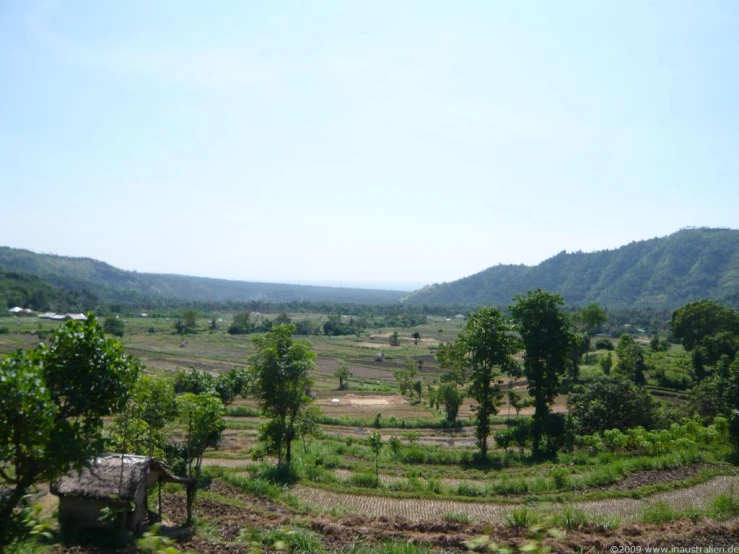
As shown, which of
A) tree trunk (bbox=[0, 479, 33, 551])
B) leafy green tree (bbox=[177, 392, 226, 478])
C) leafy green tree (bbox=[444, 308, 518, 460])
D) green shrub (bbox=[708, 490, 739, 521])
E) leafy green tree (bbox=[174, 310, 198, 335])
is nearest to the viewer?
tree trunk (bbox=[0, 479, 33, 551])

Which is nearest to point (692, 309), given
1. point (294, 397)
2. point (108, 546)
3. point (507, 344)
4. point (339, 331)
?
point (507, 344)

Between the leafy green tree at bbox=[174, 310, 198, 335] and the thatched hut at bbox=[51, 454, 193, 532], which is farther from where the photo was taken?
the leafy green tree at bbox=[174, 310, 198, 335]

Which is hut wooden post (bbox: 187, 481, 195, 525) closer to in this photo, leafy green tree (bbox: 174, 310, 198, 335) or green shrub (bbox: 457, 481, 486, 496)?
green shrub (bbox: 457, 481, 486, 496)

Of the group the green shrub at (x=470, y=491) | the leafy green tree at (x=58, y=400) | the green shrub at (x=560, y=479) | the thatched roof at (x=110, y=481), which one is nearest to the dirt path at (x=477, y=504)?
the green shrub at (x=470, y=491)

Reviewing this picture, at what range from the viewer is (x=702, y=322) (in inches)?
2322

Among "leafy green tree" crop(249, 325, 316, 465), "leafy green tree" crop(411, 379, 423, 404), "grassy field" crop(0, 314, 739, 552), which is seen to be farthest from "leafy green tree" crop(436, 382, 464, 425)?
"leafy green tree" crop(249, 325, 316, 465)

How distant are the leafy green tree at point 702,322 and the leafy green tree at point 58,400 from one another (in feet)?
216

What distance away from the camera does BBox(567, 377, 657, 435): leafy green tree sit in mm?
26750

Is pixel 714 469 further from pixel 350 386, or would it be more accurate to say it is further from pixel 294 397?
pixel 350 386

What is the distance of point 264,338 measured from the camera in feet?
70.5

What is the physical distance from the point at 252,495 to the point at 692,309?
64574 millimetres

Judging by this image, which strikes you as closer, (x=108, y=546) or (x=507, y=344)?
(x=108, y=546)

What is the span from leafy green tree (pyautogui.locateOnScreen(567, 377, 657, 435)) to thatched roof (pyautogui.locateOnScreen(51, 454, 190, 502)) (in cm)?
2367

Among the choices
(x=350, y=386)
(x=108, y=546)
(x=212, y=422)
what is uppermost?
(x=212, y=422)
